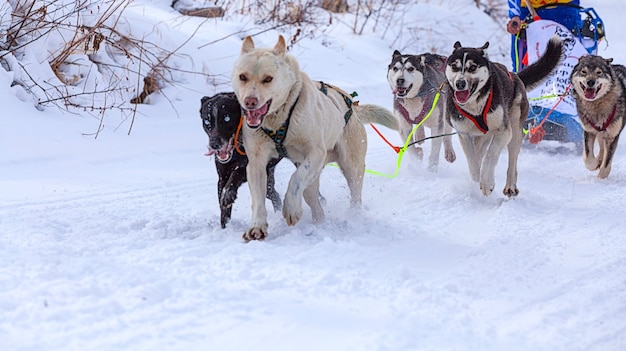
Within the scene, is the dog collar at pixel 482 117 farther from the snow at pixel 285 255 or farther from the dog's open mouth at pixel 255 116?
the dog's open mouth at pixel 255 116

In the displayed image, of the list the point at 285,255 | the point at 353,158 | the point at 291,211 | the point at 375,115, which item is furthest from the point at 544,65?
the point at 285,255

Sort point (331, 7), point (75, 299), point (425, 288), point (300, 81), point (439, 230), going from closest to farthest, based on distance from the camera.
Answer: point (75, 299) → point (425, 288) → point (300, 81) → point (439, 230) → point (331, 7)

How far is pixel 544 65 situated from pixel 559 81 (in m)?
1.29

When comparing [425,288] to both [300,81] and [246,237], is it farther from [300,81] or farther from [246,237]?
[300,81]

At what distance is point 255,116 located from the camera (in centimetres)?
332

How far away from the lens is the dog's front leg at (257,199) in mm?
3424

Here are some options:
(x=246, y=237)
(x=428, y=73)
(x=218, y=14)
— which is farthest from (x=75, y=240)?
(x=218, y=14)

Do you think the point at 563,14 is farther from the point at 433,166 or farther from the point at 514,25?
the point at 433,166

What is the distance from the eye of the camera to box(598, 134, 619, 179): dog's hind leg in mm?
5258

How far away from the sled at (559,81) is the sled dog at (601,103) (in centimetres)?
79

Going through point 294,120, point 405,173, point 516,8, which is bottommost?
point 405,173

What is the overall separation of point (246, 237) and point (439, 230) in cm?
101

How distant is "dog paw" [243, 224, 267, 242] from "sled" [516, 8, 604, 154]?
3492 millimetres

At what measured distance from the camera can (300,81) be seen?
3.56 metres
